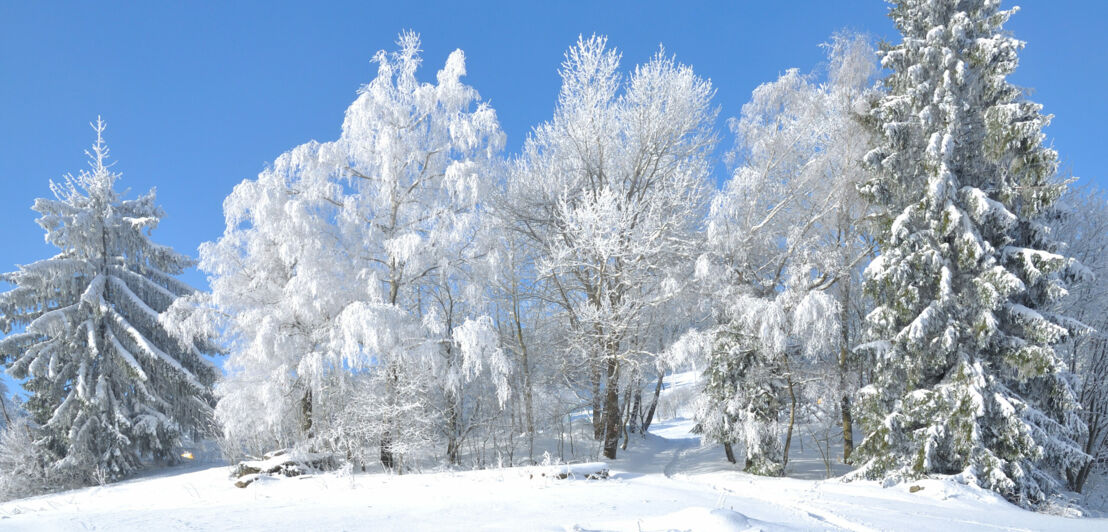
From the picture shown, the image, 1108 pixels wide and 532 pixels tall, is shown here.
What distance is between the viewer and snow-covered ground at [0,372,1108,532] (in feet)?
17.1

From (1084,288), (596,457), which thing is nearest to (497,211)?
(596,457)

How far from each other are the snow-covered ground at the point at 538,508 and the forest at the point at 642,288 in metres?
2.55

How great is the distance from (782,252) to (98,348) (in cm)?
1968

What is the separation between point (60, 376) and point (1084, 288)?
28286mm

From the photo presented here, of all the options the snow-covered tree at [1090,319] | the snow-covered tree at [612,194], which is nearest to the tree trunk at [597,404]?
the snow-covered tree at [612,194]

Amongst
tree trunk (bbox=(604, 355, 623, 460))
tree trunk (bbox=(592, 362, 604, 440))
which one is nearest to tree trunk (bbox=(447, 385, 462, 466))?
tree trunk (bbox=(592, 362, 604, 440))

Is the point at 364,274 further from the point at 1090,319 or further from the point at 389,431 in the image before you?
the point at 1090,319

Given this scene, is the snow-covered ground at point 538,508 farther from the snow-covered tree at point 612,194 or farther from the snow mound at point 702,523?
the snow-covered tree at point 612,194

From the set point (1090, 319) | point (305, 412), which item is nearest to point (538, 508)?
Answer: point (305, 412)

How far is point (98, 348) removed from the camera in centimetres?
1841

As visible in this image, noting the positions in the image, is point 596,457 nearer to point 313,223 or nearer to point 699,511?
point 313,223

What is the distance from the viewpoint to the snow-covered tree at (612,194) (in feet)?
48.8

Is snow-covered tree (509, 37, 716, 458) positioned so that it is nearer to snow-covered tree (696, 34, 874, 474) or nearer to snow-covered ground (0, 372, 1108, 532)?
snow-covered tree (696, 34, 874, 474)

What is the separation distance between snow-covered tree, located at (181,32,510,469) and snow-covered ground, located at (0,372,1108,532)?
257 centimetres
